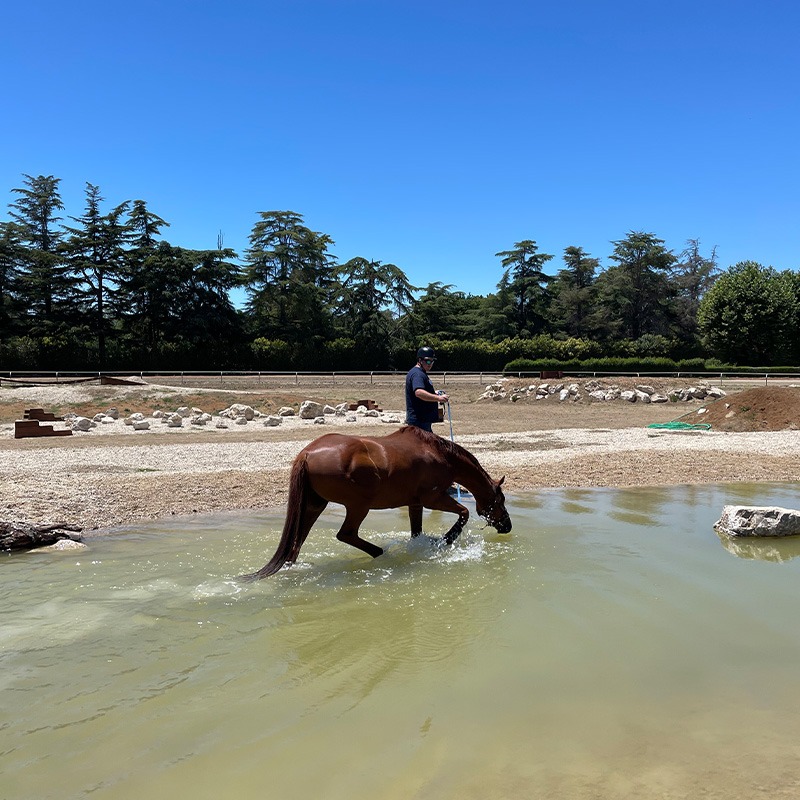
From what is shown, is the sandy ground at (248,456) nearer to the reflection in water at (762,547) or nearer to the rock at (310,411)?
the rock at (310,411)

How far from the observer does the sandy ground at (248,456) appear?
10.5 meters

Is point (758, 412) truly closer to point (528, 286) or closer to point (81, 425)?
point (81, 425)

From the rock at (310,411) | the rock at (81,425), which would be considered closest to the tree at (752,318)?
the rock at (310,411)

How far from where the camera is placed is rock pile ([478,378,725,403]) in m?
34.8

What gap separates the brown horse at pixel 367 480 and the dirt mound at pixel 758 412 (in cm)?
1796

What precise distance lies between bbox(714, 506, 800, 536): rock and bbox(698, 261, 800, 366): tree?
52965 millimetres

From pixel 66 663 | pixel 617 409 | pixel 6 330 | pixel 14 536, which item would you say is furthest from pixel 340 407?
pixel 6 330

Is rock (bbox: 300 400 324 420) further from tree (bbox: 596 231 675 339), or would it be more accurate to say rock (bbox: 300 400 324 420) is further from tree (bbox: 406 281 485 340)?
tree (bbox: 596 231 675 339)

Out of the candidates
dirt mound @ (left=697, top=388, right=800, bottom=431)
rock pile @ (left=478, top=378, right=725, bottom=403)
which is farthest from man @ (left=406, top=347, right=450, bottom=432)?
rock pile @ (left=478, top=378, right=725, bottom=403)

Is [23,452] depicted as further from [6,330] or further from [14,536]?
[6,330]

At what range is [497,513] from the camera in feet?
27.2

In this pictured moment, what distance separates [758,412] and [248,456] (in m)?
17.8

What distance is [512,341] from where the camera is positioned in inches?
2397

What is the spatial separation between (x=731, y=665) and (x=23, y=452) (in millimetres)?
15555
